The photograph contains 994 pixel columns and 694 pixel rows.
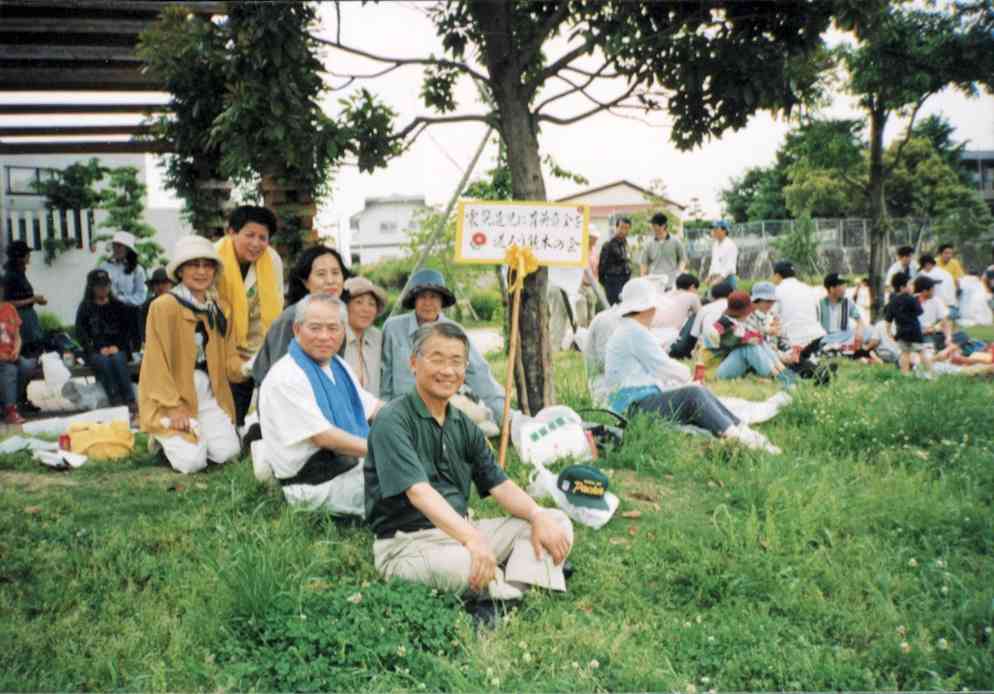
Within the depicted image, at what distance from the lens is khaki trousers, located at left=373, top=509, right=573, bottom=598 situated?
357cm

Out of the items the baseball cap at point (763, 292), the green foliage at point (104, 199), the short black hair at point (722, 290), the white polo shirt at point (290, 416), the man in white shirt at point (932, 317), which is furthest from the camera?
the green foliage at point (104, 199)

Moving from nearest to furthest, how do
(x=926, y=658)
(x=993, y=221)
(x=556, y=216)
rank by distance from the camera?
(x=926, y=658), (x=556, y=216), (x=993, y=221)

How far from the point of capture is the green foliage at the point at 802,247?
2783cm

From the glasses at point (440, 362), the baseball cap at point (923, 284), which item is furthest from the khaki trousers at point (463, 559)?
the baseball cap at point (923, 284)

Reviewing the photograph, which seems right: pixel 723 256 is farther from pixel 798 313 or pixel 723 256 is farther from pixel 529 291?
pixel 529 291

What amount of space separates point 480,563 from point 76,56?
7.31m

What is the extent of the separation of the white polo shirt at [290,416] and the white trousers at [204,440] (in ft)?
5.11

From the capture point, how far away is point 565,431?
5.44 m

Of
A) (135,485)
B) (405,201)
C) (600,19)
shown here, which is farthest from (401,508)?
(405,201)

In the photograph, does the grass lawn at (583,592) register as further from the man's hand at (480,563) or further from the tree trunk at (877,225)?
the tree trunk at (877,225)

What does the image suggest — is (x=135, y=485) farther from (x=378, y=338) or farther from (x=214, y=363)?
(x=378, y=338)

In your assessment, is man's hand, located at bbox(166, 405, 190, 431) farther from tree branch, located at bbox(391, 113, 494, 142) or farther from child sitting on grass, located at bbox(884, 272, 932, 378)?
child sitting on grass, located at bbox(884, 272, 932, 378)

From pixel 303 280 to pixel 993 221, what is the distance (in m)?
23.3

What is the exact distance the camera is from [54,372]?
8703 mm
